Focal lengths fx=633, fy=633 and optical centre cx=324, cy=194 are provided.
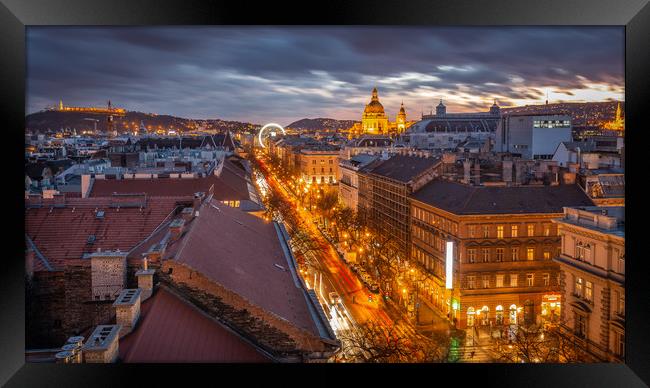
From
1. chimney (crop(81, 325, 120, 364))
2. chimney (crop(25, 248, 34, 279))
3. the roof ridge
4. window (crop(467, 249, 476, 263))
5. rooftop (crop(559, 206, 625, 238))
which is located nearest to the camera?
chimney (crop(81, 325, 120, 364))

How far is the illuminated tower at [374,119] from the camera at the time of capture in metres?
88.4

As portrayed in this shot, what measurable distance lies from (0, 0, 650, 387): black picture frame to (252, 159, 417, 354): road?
8880 millimetres

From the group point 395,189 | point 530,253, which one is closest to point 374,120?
point 395,189

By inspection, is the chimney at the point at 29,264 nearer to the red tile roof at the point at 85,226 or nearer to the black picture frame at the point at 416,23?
the red tile roof at the point at 85,226

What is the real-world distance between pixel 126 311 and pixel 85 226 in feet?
16.4

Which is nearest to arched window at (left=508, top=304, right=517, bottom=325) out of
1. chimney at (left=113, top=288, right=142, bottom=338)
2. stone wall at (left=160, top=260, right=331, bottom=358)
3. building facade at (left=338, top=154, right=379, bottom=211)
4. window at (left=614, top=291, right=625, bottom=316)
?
window at (left=614, top=291, right=625, bottom=316)

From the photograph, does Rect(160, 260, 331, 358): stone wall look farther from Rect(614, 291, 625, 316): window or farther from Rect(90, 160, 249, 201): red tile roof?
Rect(90, 160, 249, 201): red tile roof

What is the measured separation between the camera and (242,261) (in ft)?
34.2

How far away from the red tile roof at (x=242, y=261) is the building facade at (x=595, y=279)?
5977 millimetres

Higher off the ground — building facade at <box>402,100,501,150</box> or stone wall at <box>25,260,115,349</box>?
building facade at <box>402,100,501,150</box>

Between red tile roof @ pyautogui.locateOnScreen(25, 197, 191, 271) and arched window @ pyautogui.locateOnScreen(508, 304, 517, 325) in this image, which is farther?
arched window @ pyautogui.locateOnScreen(508, 304, 517, 325)

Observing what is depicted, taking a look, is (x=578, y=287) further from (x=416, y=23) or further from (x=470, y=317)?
(x=416, y=23)

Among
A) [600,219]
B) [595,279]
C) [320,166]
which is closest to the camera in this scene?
[595,279]

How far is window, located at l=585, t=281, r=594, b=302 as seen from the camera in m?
12.8
